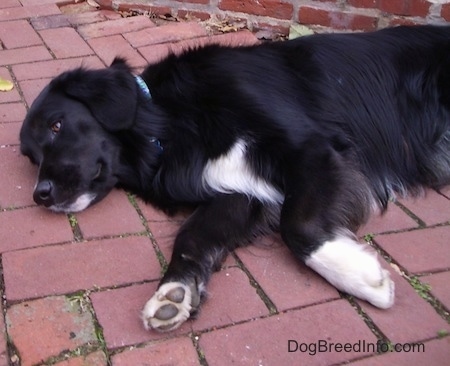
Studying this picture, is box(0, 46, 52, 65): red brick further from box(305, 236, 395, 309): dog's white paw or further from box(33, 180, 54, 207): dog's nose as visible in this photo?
box(305, 236, 395, 309): dog's white paw

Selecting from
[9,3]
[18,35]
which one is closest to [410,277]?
[18,35]

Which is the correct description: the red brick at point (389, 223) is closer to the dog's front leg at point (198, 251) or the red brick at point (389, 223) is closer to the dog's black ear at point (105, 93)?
the dog's front leg at point (198, 251)

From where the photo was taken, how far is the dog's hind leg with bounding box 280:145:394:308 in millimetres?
1955

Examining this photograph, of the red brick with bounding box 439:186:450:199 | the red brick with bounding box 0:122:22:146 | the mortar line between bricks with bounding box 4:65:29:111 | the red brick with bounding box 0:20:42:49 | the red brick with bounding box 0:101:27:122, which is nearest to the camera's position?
the red brick with bounding box 439:186:450:199

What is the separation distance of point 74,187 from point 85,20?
2.10 m

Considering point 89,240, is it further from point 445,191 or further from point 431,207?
point 445,191

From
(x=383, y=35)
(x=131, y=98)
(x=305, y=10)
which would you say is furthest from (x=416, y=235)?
(x=305, y=10)

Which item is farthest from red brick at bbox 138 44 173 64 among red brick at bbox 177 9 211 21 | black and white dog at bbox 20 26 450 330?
black and white dog at bbox 20 26 450 330

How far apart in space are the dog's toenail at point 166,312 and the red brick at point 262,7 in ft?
8.16

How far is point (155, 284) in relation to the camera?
202 centimetres

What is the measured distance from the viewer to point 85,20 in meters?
4.07

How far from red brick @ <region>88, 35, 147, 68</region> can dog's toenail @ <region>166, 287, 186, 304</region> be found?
189 centimetres

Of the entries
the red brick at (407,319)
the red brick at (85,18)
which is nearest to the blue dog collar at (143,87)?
the red brick at (407,319)

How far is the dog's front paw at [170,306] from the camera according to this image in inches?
70.9
